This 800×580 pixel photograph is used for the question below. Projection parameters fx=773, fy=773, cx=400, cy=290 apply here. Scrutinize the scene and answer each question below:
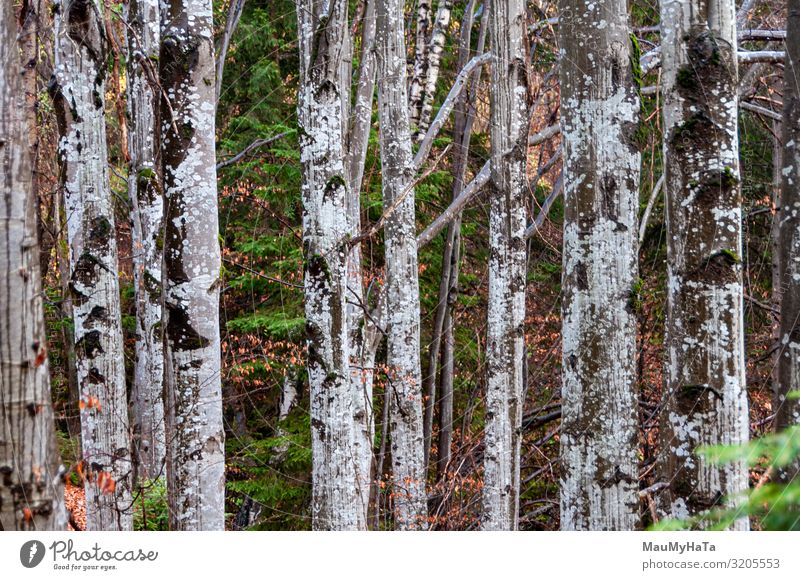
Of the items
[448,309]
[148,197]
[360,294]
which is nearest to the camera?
[360,294]

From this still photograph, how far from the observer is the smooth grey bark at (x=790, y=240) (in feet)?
14.1

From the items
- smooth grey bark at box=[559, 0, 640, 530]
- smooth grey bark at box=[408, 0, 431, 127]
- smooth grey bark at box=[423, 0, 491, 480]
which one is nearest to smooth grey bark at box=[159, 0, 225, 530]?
smooth grey bark at box=[559, 0, 640, 530]

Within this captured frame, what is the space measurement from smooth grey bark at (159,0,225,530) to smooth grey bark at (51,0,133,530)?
4.14ft

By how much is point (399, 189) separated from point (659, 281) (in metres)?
4.14

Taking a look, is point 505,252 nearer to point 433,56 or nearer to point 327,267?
point 327,267

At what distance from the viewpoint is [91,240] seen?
471cm

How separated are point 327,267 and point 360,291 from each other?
8.36 ft

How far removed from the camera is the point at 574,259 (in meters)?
3.42

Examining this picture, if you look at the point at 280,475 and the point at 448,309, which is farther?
the point at 448,309

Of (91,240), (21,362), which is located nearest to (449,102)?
(91,240)

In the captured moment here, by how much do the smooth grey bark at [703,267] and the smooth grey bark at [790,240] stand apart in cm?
152

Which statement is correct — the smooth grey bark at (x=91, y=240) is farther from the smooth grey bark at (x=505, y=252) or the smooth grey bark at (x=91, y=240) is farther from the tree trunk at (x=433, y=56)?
the tree trunk at (x=433, y=56)

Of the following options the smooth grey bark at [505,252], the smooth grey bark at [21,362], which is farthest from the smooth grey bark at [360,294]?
the smooth grey bark at [21,362]

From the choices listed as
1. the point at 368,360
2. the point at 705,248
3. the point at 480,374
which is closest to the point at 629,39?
the point at 705,248
